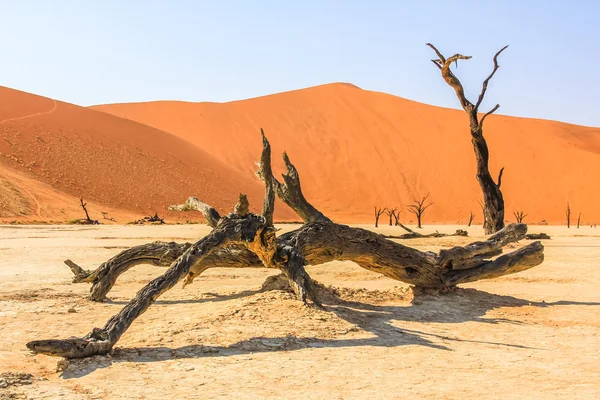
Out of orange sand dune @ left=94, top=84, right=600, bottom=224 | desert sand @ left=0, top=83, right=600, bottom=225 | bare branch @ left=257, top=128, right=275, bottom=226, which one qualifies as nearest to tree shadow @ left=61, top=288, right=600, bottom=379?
bare branch @ left=257, top=128, right=275, bottom=226

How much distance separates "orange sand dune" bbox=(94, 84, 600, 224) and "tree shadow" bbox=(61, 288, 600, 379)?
3879 cm

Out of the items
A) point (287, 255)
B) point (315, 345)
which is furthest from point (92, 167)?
point (315, 345)

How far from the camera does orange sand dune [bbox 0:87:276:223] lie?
120 feet

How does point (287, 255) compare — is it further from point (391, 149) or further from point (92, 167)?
point (391, 149)

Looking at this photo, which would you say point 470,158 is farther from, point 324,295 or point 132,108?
point 324,295

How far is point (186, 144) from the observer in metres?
56.7

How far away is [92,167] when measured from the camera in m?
43.7

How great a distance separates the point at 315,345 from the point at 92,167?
40873 millimetres

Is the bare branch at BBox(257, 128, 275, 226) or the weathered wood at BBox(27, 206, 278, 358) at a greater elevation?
the bare branch at BBox(257, 128, 275, 226)

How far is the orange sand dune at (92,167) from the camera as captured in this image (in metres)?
36.6

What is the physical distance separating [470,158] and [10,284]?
57.4m

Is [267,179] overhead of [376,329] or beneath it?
overhead

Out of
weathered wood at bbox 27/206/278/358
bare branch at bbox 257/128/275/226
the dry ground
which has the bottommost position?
the dry ground

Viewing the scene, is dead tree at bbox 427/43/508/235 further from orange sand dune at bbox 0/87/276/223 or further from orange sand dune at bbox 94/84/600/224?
orange sand dune at bbox 94/84/600/224
